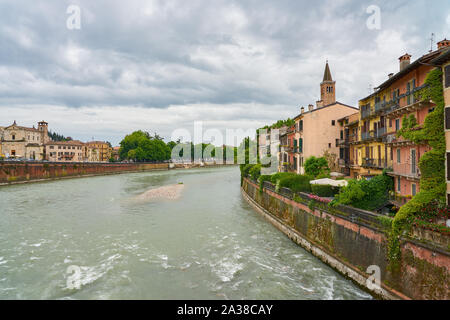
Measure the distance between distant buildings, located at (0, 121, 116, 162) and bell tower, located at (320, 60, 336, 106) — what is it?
304ft

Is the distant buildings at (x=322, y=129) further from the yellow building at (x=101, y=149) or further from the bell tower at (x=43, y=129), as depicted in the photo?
the yellow building at (x=101, y=149)

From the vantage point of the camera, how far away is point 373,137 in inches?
899

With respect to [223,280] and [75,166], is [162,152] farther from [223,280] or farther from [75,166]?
[223,280]

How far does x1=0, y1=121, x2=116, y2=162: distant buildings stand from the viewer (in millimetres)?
100125

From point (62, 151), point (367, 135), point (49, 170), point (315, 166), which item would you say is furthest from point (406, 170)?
point (62, 151)

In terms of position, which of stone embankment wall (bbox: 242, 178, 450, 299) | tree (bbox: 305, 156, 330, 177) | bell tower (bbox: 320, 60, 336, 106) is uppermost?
bell tower (bbox: 320, 60, 336, 106)

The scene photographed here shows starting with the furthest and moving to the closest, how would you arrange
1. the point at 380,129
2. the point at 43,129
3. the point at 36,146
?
1. the point at 43,129
2. the point at 36,146
3. the point at 380,129

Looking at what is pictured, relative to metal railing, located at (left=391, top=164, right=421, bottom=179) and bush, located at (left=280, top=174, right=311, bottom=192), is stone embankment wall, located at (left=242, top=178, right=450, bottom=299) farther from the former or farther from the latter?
metal railing, located at (left=391, top=164, right=421, bottom=179)

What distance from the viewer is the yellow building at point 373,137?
69.7 ft

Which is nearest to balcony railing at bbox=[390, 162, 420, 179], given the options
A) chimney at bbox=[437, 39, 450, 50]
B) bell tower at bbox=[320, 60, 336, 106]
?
chimney at bbox=[437, 39, 450, 50]

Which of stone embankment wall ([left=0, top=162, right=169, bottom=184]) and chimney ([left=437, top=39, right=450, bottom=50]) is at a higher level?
chimney ([left=437, top=39, right=450, bottom=50])

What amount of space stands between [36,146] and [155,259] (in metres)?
115

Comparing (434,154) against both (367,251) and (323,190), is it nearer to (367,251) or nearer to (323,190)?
(367,251)

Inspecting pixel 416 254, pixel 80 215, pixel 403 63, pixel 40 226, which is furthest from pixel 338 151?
pixel 40 226
